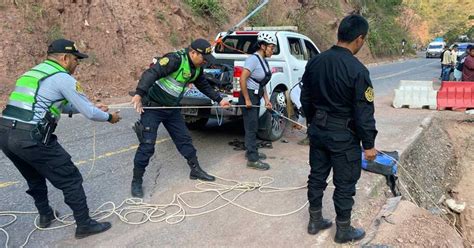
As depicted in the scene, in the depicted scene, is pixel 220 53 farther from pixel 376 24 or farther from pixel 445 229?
pixel 376 24

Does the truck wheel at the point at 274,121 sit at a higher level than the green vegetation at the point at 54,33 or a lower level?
lower

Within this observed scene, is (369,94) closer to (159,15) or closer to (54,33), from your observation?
(54,33)

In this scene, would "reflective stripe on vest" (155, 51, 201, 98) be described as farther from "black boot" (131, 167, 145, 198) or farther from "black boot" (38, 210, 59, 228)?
"black boot" (38, 210, 59, 228)

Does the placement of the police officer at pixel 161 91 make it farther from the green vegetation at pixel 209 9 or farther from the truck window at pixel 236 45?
the green vegetation at pixel 209 9

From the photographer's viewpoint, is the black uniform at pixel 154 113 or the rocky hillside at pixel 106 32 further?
the rocky hillside at pixel 106 32

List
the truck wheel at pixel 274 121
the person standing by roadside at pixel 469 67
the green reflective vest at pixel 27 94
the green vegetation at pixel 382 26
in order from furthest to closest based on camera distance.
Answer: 1. the green vegetation at pixel 382 26
2. the person standing by roadside at pixel 469 67
3. the truck wheel at pixel 274 121
4. the green reflective vest at pixel 27 94

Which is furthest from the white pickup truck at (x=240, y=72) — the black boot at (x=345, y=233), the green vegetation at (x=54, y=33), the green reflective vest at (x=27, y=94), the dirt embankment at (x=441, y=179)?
the green vegetation at (x=54, y=33)

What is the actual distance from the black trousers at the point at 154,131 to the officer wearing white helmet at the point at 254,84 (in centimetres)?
102

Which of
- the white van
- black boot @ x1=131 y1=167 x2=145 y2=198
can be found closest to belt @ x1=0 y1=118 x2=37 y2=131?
black boot @ x1=131 y1=167 x2=145 y2=198

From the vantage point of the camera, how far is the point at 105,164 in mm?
5816

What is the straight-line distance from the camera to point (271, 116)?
22.8 ft

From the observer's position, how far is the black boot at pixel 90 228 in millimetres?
3734

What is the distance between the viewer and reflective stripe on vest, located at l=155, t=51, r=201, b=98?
4.71 metres

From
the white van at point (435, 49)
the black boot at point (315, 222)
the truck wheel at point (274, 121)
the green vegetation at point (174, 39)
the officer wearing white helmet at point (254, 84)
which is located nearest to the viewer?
the black boot at point (315, 222)
